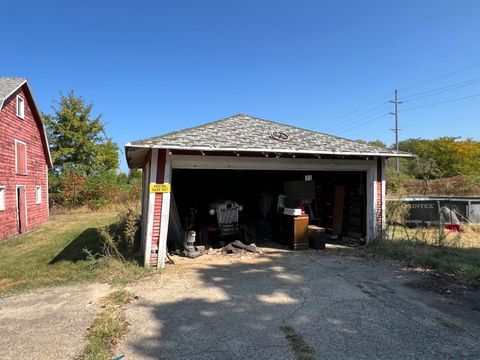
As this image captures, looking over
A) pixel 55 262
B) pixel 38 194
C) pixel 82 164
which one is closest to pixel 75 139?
pixel 82 164

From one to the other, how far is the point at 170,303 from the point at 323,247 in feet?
17.1

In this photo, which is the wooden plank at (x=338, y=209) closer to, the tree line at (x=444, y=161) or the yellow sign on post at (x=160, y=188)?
the yellow sign on post at (x=160, y=188)

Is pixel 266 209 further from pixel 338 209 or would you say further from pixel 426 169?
pixel 426 169

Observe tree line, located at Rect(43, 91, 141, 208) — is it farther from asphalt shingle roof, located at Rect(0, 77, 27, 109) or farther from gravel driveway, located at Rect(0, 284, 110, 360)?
gravel driveway, located at Rect(0, 284, 110, 360)

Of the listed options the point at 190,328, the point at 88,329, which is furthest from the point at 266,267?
the point at 88,329

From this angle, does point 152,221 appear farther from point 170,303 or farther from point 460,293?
point 460,293

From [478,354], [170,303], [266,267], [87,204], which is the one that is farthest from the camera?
[87,204]

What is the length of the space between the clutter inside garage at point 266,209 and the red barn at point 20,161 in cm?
712

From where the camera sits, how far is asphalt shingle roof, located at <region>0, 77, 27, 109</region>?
1398 centimetres

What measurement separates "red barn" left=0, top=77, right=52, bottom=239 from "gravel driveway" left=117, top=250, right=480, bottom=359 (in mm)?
10286

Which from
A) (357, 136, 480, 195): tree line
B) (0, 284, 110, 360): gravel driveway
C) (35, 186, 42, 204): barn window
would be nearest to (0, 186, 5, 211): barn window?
(35, 186, 42, 204): barn window

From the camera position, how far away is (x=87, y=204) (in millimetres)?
24094

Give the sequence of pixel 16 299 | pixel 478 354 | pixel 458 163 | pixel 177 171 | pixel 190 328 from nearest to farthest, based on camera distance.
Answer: pixel 478 354, pixel 190 328, pixel 16 299, pixel 177 171, pixel 458 163

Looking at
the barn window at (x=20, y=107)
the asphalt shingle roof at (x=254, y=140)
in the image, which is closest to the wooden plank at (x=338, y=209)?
the asphalt shingle roof at (x=254, y=140)
